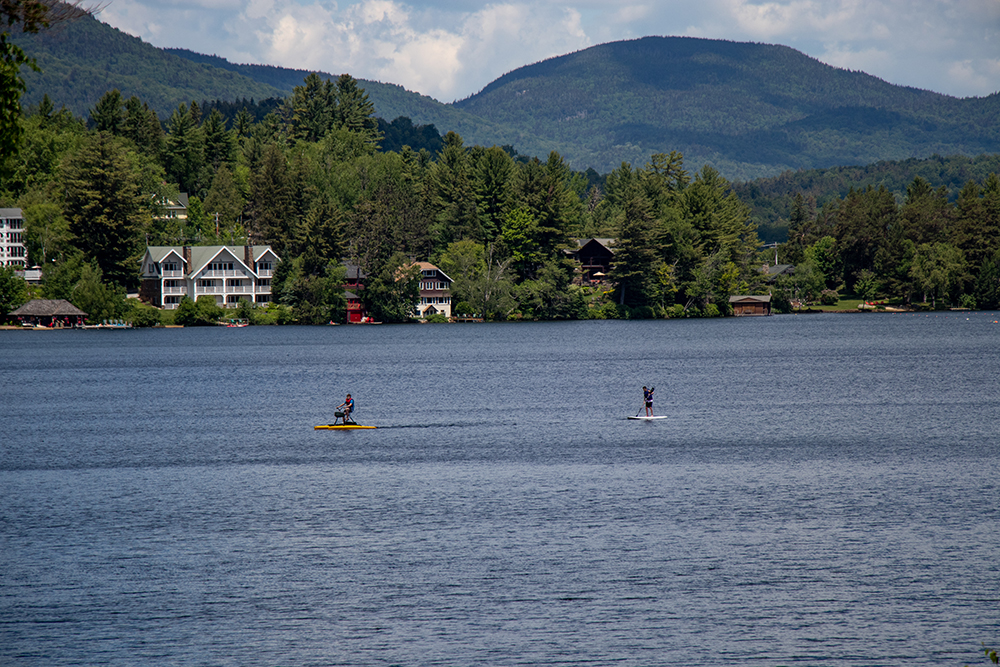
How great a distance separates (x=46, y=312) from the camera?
5714 inches

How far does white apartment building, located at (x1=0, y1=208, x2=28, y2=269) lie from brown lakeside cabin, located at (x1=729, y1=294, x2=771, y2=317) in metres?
123

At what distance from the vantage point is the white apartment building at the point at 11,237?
163 meters

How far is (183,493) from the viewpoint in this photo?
40906 mm

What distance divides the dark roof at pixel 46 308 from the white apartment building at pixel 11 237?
19106 mm

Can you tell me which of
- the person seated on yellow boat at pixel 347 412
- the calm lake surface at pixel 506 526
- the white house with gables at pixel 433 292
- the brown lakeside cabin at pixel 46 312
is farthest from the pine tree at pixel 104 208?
the person seated on yellow boat at pixel 347 412

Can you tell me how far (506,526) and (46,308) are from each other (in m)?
130

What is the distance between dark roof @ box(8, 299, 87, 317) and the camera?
145 metres

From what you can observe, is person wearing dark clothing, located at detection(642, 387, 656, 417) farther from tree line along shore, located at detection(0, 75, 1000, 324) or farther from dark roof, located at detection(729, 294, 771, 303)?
dark roof, located at detection(729, 294, 771, 303)

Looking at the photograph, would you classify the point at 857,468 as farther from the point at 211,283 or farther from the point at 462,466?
the point at 211,283

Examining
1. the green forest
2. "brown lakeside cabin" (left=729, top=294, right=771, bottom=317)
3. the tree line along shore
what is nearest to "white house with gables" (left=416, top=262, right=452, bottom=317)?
the green forest

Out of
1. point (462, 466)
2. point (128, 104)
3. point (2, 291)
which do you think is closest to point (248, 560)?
point (462, 466)

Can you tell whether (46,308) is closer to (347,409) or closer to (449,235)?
(449,235)

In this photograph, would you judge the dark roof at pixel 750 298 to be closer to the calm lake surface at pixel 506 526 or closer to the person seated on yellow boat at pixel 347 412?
the calm lake surface at pixel 506 526

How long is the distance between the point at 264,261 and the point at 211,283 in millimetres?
9194
